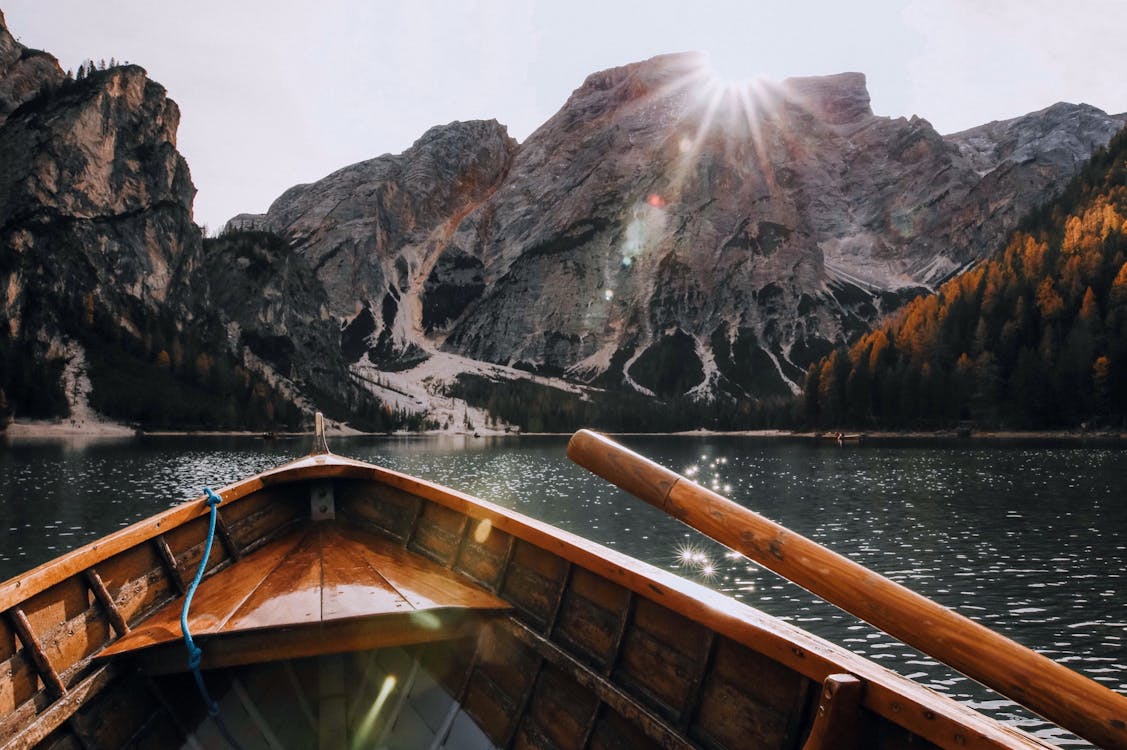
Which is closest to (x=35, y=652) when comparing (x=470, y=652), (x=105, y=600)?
(x=105, y=600)

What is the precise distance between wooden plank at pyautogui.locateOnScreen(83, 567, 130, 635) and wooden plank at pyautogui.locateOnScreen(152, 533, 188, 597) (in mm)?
1034

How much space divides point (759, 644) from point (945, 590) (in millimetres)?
25145

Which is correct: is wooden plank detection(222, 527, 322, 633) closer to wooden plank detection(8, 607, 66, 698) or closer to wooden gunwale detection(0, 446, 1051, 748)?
wooden gunwale detection(0, 446, 1051, 748)

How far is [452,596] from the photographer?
8062mm

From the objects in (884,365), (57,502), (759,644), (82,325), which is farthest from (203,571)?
(82,325)

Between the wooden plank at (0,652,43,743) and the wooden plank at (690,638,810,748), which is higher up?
the wooden plank at (690,638,810,748)

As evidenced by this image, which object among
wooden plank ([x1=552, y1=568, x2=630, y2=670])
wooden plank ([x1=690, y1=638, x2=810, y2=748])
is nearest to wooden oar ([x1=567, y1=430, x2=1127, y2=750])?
wooden plank ([x1=690, y1=638, x2=810, y2=748])

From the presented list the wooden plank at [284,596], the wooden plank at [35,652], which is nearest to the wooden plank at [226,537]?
the wooden plank at [284,596]

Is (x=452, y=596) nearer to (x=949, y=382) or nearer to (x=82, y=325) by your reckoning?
(x=949, y=382)

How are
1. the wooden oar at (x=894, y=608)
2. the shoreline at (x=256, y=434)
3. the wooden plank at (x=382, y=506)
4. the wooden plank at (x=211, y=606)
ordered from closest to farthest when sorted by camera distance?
the wooden oar at (x=894, y=608)
the wooden plank at (x=211, y=606)
the wooden plank at (x=382, y=506)
the shoreline at (x=256, y=434)

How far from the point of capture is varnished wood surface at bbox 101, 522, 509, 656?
7.08 m

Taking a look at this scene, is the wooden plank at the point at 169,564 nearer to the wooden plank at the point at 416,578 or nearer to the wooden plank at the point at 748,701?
the wooden plank at the point at 416,578

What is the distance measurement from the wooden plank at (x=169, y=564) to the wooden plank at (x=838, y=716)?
7973mm

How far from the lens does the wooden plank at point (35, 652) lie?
5.96m
